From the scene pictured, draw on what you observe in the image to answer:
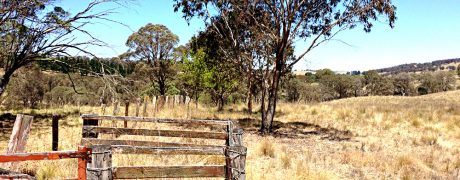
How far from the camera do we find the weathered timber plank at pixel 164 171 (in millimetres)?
4688

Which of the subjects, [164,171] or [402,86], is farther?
[402,86]

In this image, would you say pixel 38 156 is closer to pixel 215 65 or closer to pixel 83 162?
pixel 83 162

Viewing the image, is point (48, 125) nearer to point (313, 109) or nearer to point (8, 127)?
point (8, 127)

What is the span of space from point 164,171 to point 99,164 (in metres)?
0.88

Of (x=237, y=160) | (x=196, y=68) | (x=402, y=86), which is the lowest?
(x=237, y=160)

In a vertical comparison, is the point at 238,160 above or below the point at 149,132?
above

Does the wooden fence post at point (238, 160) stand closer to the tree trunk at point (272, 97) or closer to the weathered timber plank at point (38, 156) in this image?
the weathered timber plank at point (38, 156)

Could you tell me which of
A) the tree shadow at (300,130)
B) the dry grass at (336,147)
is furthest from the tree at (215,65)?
the tree shadow at (300,130)

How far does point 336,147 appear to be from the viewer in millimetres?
13719

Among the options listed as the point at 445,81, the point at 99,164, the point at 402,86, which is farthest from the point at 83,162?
the point at 445,81

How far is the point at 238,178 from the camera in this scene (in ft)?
16.6

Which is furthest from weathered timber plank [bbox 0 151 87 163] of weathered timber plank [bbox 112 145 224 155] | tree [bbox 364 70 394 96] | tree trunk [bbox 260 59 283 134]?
tree [bbox 364 70 394 96]

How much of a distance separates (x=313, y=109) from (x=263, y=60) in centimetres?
556

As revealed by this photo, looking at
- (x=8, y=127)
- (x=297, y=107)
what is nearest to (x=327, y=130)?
(x=297, y=107)
